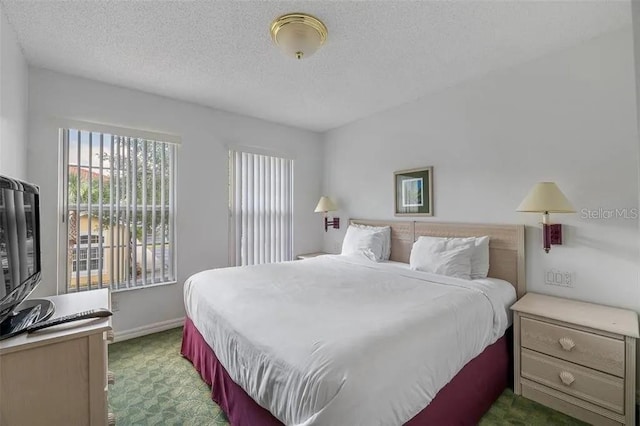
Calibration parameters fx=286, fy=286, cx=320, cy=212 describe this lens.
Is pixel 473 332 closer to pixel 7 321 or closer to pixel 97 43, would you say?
pixel 7 321

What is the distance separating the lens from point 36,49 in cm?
223

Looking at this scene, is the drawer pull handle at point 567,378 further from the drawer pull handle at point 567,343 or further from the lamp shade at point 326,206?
the lamp shade at point 326,206

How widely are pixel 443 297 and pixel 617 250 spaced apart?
131cm

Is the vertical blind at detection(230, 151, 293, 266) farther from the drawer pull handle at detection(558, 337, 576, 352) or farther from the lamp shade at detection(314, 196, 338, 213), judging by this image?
the drawer pull handle at detection(558, 337, 576, 352)

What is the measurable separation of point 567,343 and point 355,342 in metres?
1.52

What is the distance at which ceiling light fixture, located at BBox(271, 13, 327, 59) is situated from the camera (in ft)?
6.02

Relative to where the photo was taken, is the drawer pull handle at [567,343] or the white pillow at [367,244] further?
the white pillow at [367,244]

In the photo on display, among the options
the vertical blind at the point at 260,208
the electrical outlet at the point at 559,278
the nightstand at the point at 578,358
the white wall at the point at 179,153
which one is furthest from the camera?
the vertical blind at the point at 260,208

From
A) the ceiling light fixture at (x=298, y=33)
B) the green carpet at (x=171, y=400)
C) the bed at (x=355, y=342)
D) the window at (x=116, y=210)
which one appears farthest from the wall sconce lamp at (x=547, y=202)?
the window at (x=116, y=210)

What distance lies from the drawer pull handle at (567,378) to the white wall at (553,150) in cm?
63

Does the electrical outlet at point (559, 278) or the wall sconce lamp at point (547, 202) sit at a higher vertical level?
the wall sconce lamp at point (547, 202)

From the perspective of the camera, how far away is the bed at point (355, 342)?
3.67 ft

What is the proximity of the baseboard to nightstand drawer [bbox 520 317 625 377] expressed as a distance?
328 centimetres
